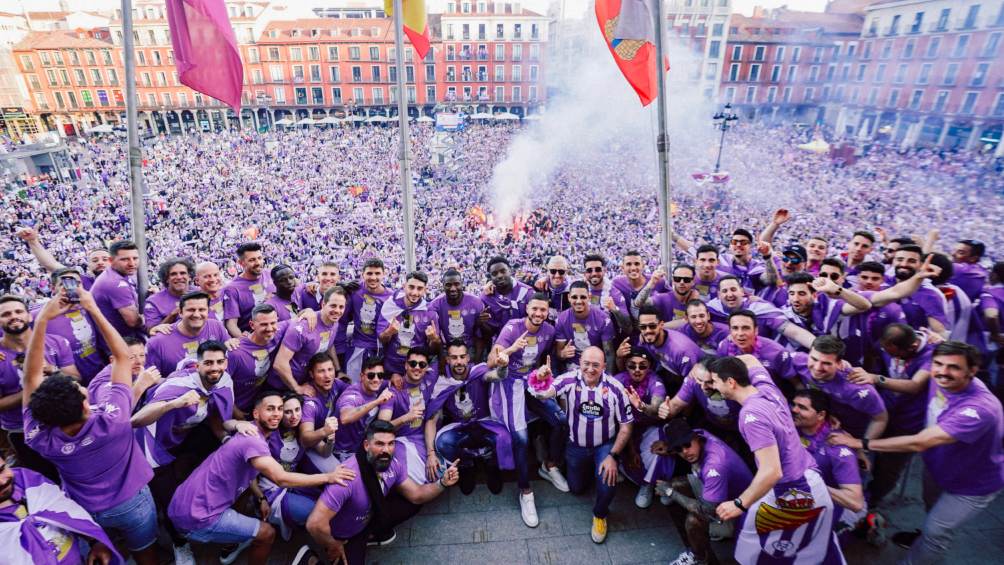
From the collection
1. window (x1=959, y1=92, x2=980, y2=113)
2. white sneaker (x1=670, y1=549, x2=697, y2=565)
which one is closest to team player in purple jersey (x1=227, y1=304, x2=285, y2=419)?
white sneaker (x1=670, y1=549, x2=697, y2=565)

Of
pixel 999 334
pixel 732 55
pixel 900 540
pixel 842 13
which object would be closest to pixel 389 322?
pixel 900 540

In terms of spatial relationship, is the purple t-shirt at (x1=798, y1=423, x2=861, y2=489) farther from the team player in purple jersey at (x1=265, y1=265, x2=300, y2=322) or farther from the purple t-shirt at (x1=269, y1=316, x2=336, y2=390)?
the team player in purple jersey at (x1=265, y1=265, x2=300, y2=322)

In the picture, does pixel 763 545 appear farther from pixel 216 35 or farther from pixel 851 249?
pixel 216 35

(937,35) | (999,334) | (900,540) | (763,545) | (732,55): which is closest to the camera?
(763,545)

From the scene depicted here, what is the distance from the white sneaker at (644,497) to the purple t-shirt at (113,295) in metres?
5.20

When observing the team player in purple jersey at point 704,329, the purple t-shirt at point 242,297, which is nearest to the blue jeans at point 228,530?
the purple t-shirt at point 242,297

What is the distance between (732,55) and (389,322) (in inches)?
1997

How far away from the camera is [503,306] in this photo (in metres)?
5.31

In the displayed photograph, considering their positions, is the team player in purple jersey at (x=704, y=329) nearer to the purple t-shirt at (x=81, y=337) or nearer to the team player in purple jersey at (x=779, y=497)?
the team player in purple jersey at (x=779, y=497)

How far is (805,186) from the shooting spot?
28.6 m

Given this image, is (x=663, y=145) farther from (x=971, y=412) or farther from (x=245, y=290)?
(x=245, y=290)

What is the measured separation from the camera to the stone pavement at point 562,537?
11.4 feet

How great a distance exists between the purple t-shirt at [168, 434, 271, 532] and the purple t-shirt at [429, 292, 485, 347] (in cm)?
224

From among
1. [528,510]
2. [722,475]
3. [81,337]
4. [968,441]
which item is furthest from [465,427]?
[968,441]
